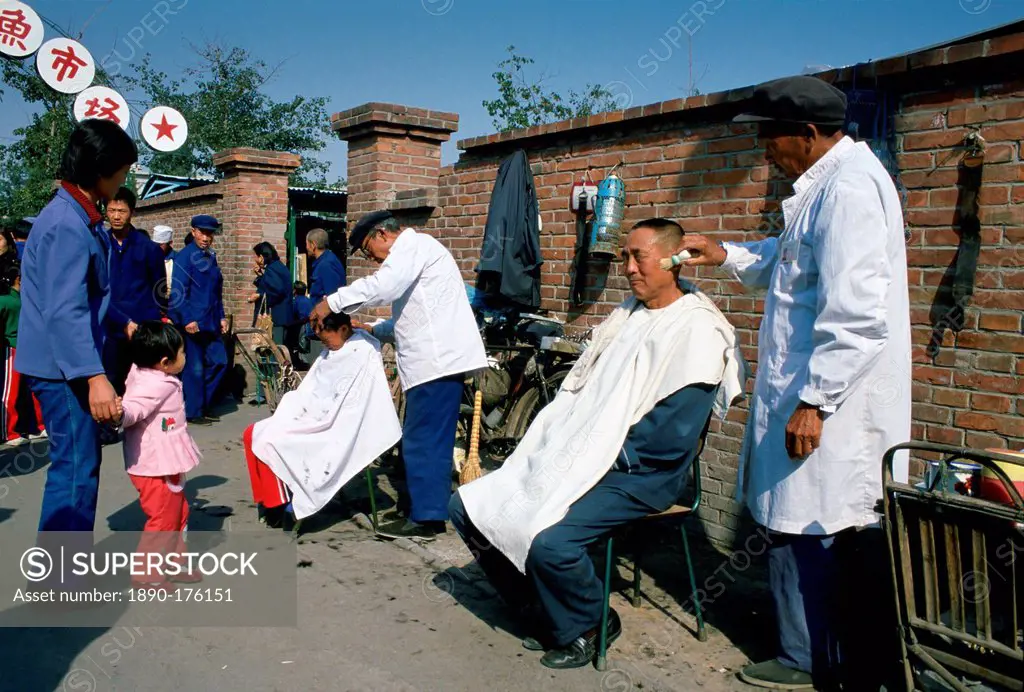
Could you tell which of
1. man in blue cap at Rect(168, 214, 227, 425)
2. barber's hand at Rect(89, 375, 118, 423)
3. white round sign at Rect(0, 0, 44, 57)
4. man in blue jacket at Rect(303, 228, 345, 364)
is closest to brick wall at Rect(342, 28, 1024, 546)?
man in blue jacket at Rect(303, 228, 345, 364)

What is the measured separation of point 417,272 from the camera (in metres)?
4.74

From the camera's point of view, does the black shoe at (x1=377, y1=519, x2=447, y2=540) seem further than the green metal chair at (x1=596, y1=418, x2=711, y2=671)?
Yes

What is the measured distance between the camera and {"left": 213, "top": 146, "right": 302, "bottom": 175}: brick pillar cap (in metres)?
11.4

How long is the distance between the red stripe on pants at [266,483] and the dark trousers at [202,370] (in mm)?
3650

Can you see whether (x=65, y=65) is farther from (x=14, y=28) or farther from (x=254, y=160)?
(x=254, y=160)

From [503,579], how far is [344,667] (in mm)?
748

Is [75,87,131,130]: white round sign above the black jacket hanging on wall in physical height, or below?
above

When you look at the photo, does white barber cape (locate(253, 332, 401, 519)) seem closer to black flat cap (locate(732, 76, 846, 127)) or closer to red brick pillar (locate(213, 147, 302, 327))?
black flat cap (locate(732, 76, 846, 127))

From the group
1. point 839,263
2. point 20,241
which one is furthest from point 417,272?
point 20,241

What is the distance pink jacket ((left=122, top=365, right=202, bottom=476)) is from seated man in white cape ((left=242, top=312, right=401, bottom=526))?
29.4 inches

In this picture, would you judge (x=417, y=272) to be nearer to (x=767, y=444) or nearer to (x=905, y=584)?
(x=767, y=444)

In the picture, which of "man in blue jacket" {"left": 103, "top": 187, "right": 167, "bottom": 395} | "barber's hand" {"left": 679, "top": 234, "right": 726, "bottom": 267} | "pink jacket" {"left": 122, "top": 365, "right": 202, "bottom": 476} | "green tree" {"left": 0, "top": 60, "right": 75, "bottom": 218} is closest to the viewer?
"barber's hand" {"left": 679, "top": 234, "right": 726, "bottom": 267}

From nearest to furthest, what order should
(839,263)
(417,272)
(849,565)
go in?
(839,263) → (849,565) → (417,272)

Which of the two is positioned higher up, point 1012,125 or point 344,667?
point 1012,125
